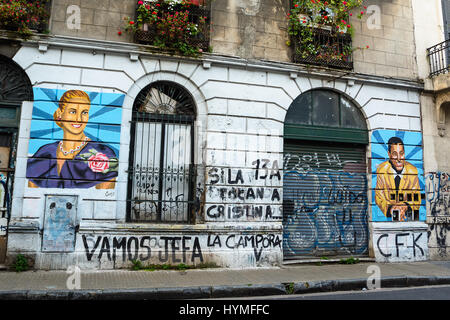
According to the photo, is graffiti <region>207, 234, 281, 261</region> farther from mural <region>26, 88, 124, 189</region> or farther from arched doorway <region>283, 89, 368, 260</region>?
mural <region>26, 88, 124, 189</region>

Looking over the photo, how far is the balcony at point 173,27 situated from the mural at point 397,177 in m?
5.56

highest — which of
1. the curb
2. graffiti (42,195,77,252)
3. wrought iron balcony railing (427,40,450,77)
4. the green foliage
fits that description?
wrought iron balcony railing (427,40,450,77)

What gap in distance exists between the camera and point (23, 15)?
7.48 m

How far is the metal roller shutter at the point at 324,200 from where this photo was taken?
8.99 meters

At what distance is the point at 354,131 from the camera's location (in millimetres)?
9578

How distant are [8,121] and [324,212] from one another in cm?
803

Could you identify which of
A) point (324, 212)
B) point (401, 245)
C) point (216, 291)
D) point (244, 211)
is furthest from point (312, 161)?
point (216, 291)

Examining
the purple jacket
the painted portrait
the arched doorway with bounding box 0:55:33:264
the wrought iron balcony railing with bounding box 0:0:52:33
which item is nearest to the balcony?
the wrought iron balcony railing with bounding box 0:0:52:33

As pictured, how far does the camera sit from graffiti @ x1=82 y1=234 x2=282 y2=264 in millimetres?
7461

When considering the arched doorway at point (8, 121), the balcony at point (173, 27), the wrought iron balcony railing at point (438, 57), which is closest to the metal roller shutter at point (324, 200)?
the wrought iron balcony railing at point (438, 57)

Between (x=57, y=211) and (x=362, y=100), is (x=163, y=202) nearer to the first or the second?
(x=57, y=211)

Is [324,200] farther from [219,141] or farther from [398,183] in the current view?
[219,141]

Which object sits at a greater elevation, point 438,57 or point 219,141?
point 438,57

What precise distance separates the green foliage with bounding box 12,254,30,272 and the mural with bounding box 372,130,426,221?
8.50m
